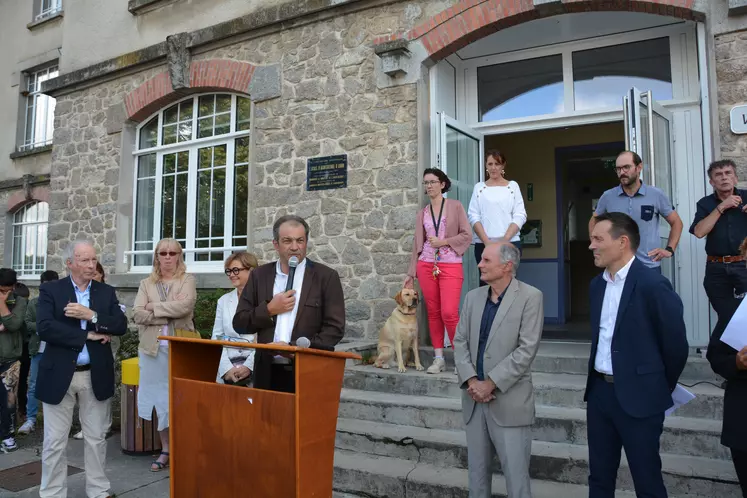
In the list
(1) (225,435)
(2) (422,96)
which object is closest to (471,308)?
(1) (225,435)

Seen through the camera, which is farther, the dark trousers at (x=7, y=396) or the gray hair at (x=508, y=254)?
the dark trousers at (x=7, y=396)

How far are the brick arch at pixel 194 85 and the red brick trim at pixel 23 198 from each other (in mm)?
4402

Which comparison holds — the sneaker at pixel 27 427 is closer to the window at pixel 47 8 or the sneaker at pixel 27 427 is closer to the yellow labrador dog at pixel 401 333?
the yellow labrador dog at pixel 401 333

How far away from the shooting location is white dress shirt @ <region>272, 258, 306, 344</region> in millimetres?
3424

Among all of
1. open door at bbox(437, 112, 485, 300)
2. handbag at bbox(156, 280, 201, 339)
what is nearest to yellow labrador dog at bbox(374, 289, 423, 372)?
open door at bbox(437, 112, 485, 300)

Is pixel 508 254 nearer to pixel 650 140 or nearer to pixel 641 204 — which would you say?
pixel 641 204

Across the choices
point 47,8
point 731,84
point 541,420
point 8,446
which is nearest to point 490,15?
point 731,84

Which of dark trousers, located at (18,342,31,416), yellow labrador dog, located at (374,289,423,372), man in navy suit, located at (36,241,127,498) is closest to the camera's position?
man in navy suit, located at (36,241,127,498)

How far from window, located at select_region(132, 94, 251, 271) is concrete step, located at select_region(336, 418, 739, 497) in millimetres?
4541

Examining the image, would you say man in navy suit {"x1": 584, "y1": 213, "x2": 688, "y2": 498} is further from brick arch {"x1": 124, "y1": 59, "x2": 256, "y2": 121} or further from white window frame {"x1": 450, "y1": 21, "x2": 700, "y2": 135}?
brick arch {"x1": 124, "y1": 59, "x2": 256, "y2": 121}

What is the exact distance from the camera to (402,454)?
4.61 metres

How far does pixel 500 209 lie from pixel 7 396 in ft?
17.7

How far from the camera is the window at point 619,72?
6.63 meters

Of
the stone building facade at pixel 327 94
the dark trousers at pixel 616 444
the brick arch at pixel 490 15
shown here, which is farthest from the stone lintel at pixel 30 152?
the dark trousers at pixel 616 444
